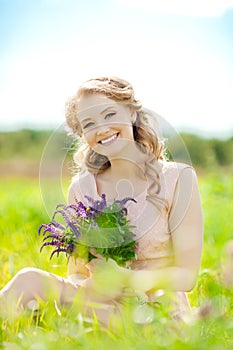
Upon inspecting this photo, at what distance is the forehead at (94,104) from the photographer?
8.43 feet

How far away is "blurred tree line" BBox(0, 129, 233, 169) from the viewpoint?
266 centimetres

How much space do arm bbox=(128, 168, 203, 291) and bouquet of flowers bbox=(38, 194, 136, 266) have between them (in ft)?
0.66

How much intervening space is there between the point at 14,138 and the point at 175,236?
45.5 ft

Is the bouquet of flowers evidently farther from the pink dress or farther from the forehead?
the forehead

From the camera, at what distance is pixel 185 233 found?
249cm

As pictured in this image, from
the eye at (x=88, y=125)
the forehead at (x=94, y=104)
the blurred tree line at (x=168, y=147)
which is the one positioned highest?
the forehead at (x=94, y=104)

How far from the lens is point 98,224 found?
2.20 metres

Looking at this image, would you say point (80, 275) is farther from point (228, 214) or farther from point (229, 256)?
point (228, 214)

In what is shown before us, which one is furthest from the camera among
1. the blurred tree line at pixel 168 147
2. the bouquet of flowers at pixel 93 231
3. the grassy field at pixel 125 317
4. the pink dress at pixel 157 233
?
the blurred tree line at pixel 168 147

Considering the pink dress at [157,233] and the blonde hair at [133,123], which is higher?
the blonde hair at [133,123]

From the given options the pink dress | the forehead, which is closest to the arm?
the pink dress

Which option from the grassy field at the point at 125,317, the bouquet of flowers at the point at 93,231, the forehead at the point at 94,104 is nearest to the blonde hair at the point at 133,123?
the forehead at the point at 94,104

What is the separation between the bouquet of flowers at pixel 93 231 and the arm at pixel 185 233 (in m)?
0.20

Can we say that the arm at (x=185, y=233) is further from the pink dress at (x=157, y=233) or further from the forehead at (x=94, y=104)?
the forehead at (x=94, y=104)
